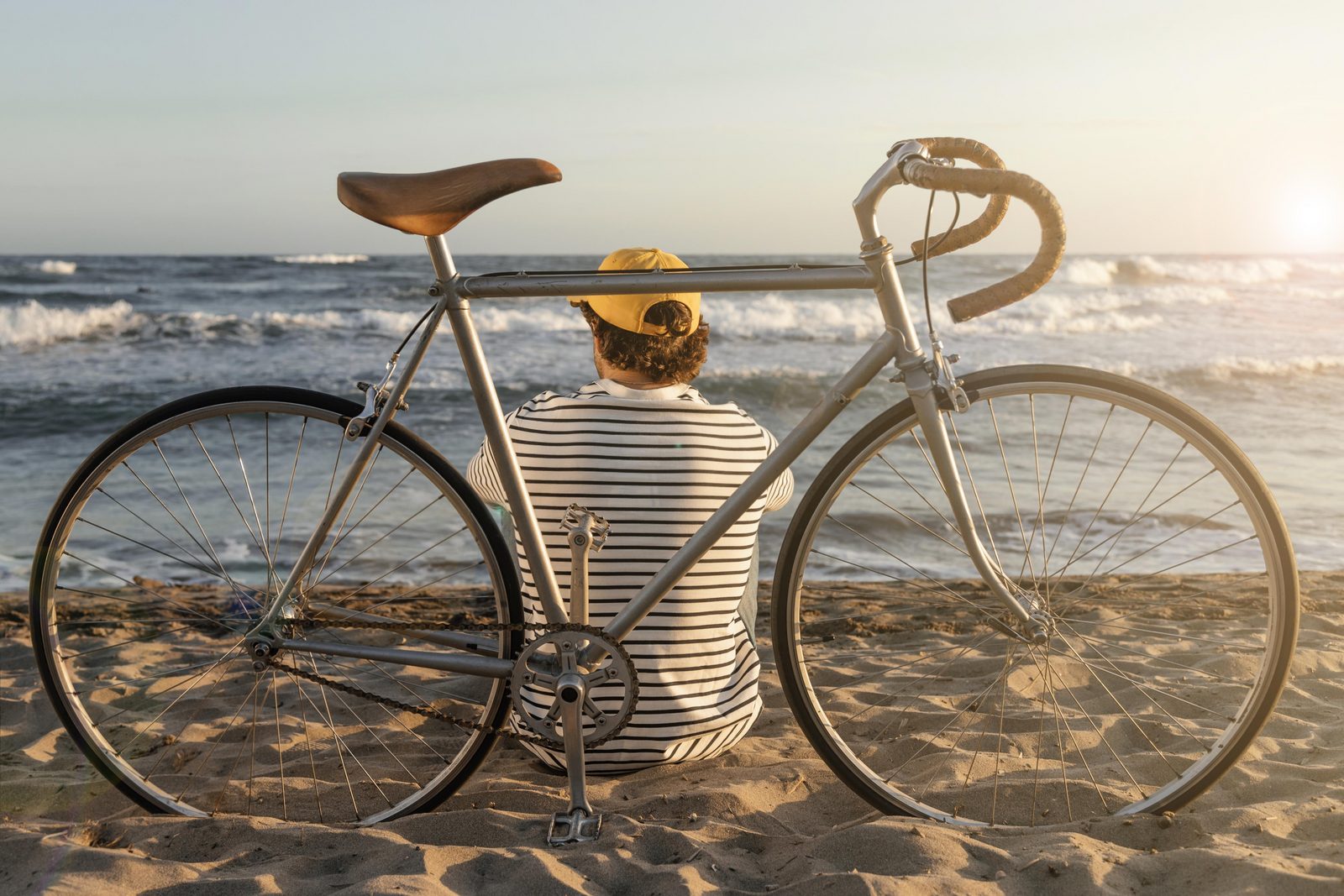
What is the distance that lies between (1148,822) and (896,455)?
5624mm

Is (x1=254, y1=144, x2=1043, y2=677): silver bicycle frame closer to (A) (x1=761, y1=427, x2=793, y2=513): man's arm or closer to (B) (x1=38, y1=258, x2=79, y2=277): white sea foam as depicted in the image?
(A) (x1=761, y1=427, x2=793, y2=513): man's arm

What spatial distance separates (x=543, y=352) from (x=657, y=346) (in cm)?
1125

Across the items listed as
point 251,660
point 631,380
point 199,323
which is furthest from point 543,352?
point 631,380

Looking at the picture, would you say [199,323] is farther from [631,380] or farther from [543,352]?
[631,380]

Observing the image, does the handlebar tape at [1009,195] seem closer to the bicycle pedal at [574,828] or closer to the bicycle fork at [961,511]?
the bicycle fork at [961,511]

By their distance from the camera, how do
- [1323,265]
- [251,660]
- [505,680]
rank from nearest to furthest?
[505,680] → [251,660] → [1323,265]

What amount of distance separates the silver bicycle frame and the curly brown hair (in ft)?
0.78

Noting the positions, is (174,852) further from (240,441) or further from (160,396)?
(160,396)

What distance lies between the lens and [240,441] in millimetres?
8375

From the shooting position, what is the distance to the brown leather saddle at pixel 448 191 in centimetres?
202

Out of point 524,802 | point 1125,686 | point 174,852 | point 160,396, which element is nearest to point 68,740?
point 174,852

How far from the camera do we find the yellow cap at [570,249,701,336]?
7.61 feet

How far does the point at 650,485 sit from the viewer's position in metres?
2.35

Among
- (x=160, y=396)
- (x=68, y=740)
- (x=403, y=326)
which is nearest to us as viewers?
(x=68, y=740)
